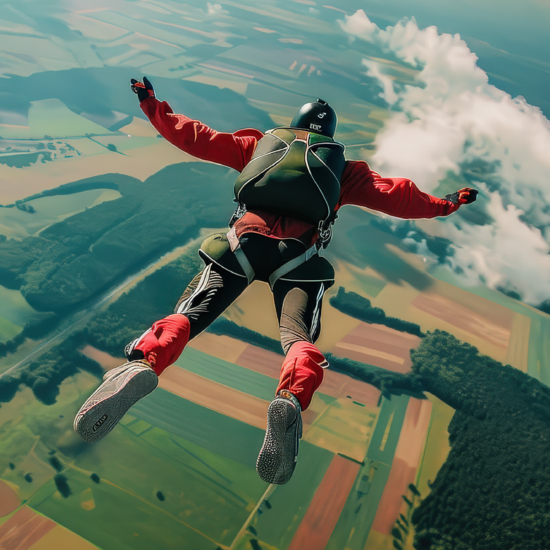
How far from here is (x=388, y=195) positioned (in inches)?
242

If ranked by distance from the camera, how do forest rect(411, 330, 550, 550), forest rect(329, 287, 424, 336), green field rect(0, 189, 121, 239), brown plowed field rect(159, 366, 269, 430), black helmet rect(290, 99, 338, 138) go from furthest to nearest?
green field rect(0, 189, 121, 239), forest rect(329, 287, 424, 336), brown plowed field rect(159, 366, 269, 430), forest rect(411, 330, 550, 550), black helmet rect(290, 99, 338, 138)

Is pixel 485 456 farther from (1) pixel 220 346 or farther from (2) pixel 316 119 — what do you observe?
(2) pixel 316 119

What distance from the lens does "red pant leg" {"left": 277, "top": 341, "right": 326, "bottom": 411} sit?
4551 millimetres

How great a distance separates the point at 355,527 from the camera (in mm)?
41344

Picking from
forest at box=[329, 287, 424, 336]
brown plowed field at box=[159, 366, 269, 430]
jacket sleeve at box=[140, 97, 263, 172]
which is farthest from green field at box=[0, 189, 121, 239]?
jacket sleeve at box=[140, 97, 263, 172]

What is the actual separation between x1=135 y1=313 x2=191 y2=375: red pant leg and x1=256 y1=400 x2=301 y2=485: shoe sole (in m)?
1.26

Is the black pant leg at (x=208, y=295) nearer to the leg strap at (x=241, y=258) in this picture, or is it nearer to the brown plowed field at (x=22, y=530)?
the leg strap at (x=241, y=258)

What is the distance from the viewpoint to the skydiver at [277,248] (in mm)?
4406

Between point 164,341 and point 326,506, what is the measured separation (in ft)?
140

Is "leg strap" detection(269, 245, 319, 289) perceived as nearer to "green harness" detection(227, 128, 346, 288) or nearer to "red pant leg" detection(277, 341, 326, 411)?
"green harness" detection(227, 128, 346, 288)

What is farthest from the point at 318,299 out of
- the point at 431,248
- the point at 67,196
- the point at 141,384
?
the point at 431,248

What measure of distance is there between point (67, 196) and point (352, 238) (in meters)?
49.7

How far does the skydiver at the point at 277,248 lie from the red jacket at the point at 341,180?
0.05 feet

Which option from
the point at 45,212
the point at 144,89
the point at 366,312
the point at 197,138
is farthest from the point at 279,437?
the point at 45,212
